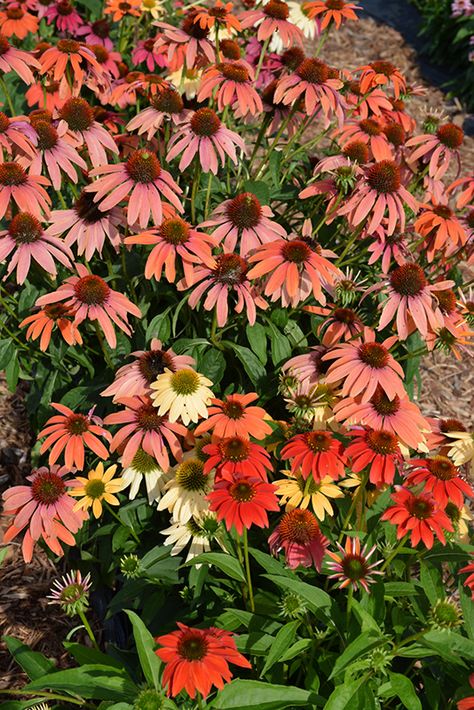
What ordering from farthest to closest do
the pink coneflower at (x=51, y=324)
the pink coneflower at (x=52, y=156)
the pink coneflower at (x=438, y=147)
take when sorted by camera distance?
the pink coneflower at (x=438, y=147), the pink coneflower at (x=52, y=156), the pink coneflower at (x=51, y=324)

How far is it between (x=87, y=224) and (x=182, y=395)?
2.43 ft

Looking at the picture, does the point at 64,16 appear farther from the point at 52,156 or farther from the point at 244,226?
the point at 244,226

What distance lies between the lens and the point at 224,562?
5.68ft

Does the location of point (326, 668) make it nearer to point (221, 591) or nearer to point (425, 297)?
point (221, 591)

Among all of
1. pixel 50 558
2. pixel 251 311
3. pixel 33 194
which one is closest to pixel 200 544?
pixel 251 311

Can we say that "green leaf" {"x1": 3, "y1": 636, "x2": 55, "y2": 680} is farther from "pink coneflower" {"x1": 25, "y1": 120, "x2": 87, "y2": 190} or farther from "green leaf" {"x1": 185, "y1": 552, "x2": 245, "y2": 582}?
"pink coneflower" {"x1": 25, "y1": 120, "x2": 87, "y2": 190}

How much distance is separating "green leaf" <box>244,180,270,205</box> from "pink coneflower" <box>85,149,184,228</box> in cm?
47

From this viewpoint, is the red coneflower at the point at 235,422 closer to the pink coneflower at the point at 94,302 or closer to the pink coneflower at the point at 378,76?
the pink coneflower at the point at 94,302

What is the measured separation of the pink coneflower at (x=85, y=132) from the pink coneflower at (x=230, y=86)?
38 centimetres

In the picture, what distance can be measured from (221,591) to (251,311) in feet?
2.74

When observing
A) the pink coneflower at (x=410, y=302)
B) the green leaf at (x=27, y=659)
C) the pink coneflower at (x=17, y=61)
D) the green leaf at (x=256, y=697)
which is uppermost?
the pink coneflower at (x=410, y=302)

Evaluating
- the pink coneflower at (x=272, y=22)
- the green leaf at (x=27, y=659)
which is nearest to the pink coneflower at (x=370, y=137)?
the pink coneflower at (x=272, y=22)

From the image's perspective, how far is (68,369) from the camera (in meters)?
2.63

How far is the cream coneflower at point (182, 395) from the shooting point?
72.7 inches
